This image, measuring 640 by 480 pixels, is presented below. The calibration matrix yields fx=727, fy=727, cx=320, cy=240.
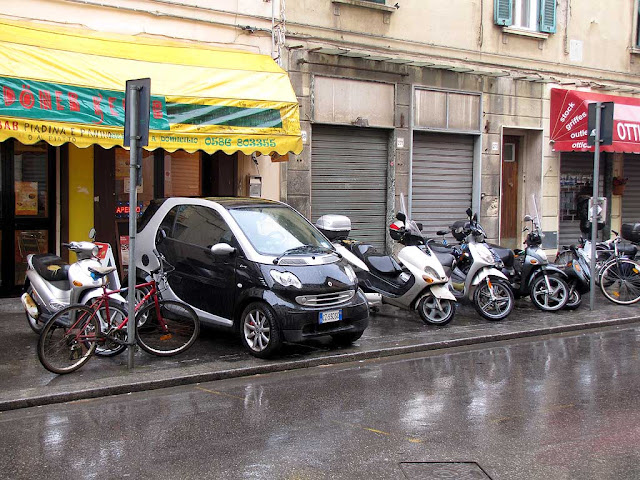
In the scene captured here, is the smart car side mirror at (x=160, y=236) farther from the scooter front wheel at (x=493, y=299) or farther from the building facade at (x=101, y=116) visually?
the scooter front wheel at (x=493, y=299)

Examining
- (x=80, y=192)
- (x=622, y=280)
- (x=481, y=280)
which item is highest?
(x=80, y=192)

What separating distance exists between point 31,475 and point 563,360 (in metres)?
5.96

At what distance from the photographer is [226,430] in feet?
18.6

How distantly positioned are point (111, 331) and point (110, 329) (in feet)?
0.14

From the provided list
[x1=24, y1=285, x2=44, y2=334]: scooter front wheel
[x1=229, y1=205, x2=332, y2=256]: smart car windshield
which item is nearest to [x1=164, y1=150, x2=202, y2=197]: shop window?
[x1=229, y1=205, x2=332, y2=256]: smart car windshield

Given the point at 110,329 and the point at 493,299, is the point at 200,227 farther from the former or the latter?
the point at 493,299

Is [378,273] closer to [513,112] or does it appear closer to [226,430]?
[226,430]

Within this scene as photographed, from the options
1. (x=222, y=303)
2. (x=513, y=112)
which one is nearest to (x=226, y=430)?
(x=222, y=303)

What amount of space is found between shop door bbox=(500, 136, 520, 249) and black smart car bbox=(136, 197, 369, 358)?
29.3ft

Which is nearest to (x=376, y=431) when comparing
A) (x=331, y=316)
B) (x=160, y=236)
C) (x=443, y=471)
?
(x=443, y=471)

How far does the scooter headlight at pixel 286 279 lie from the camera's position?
8023 millimetres

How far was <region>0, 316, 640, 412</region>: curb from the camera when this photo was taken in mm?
6504

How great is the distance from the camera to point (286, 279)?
8055 millimetres

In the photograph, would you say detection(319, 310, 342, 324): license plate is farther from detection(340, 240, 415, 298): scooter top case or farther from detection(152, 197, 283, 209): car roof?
detection(340, 240, 415, 298): scooter top case
